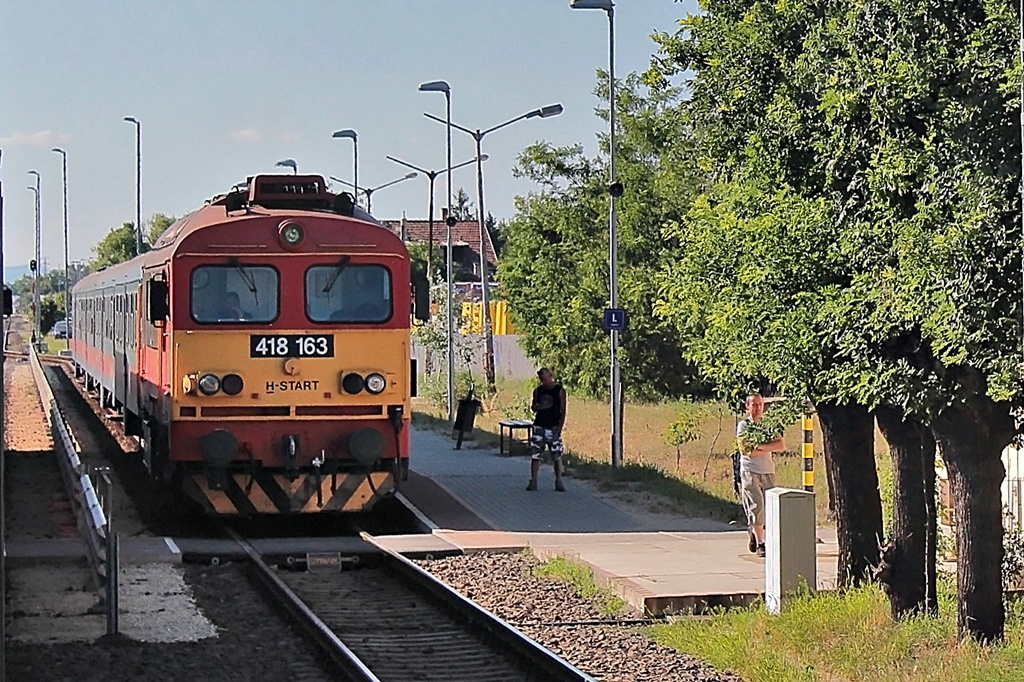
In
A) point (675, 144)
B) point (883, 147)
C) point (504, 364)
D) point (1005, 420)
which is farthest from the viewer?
point (504, 364)

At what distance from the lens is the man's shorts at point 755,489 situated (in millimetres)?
14656

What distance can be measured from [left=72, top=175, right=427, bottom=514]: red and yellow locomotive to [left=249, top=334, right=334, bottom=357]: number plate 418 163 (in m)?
0.01

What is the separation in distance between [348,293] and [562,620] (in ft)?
17.7

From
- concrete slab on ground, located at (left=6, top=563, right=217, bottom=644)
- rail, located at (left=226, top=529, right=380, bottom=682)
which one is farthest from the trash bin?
concrete slab on ground, located at (left=6, top=563, right=217, bottom=644)

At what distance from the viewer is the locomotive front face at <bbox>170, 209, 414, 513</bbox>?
1616 centimetres

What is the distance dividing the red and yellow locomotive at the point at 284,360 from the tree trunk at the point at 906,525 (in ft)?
21.4

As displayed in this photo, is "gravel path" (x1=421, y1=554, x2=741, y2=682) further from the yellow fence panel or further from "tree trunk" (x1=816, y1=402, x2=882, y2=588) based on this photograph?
the yellow fence panel

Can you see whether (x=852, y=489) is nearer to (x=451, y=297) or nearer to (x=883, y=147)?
(x=883, y=147)

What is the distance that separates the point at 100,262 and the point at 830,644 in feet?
321

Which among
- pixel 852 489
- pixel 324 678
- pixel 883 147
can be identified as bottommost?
pixel 324 678

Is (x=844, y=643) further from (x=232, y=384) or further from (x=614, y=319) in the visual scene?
(x=614, y=319)

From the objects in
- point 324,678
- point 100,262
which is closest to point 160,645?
point 324,678

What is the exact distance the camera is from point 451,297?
3466 cm

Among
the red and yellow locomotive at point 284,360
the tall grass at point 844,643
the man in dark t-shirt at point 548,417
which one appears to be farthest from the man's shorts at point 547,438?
the tall grass at point 844,643
